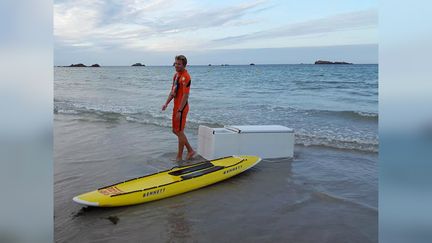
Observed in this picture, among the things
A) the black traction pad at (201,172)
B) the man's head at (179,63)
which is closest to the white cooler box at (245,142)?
the black traction pad at (201,172)

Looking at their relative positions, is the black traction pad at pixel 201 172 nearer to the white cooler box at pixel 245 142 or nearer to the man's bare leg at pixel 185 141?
the white cooler box at pixel 245 142

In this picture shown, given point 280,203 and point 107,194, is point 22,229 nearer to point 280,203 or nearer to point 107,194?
point 107,194

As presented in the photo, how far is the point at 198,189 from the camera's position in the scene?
19.2ft

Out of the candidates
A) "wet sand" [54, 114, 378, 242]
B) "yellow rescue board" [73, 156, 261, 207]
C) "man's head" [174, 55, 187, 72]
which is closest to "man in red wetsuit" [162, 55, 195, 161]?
"man's head" [174, 55, 187, 72]

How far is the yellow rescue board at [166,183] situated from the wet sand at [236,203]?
0.34ft

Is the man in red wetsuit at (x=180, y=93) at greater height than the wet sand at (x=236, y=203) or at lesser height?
greater

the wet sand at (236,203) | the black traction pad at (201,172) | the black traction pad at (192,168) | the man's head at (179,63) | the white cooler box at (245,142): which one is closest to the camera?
the wet sand at (236,203)

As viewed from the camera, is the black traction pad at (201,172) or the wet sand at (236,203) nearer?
the wet sand at (236,203)

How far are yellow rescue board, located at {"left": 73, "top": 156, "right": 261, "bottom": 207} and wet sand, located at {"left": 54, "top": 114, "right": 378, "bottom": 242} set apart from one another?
105 mm

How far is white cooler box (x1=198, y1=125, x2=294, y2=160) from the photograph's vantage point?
24.1 feet

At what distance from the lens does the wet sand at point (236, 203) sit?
14.1ft

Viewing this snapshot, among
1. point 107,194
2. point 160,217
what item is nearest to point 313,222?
point 160,217

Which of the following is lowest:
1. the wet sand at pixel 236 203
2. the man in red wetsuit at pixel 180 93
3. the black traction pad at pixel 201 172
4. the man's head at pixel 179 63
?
the wet sand at pixel 236 203

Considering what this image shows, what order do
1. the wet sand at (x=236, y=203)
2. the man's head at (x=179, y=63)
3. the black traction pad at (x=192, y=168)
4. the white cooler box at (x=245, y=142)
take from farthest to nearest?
the white cooler box at (x=245, y=142) < the man's head at (x=179, y=63) < the black traction pad at (x=192, y=168) < the wet sand at (x=236, y=203)
